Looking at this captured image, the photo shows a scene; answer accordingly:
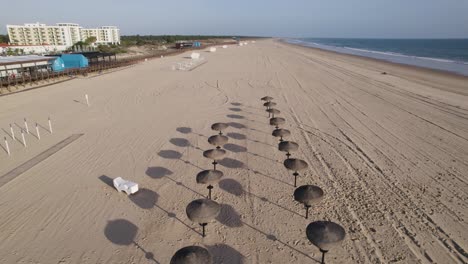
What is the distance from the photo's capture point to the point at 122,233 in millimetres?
7410

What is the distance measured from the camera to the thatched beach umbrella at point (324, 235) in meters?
5.86

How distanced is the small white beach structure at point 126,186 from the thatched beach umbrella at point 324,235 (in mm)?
5915

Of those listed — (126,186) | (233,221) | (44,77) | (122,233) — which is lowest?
(122,233)

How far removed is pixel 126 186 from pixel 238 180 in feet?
12.9

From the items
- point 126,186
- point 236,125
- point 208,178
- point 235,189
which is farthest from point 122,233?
→ point 236,125

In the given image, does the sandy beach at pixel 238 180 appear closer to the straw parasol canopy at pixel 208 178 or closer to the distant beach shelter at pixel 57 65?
the straw parasol canopy at pixel 208 178

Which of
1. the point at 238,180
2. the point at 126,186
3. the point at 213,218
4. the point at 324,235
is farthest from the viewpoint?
the point at 238,180

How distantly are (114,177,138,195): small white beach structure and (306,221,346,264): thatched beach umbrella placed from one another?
591cm

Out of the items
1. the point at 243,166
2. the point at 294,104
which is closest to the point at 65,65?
the point at 294,104

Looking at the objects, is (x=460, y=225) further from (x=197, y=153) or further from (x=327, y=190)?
(x=197, y=153)

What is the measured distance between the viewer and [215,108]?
1920 centimetres

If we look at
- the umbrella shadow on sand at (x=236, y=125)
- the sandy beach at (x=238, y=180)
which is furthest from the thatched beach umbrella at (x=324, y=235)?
the umbrella shadow on sand at (x=236, y=125)

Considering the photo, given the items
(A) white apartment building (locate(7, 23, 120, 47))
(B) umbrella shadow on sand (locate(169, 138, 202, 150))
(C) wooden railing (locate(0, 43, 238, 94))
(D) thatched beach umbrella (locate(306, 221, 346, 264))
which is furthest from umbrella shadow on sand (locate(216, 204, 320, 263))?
(A) white apartment building (locate(7, 23, 120, 47))

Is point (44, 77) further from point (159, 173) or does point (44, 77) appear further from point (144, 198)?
point (144, 198)
